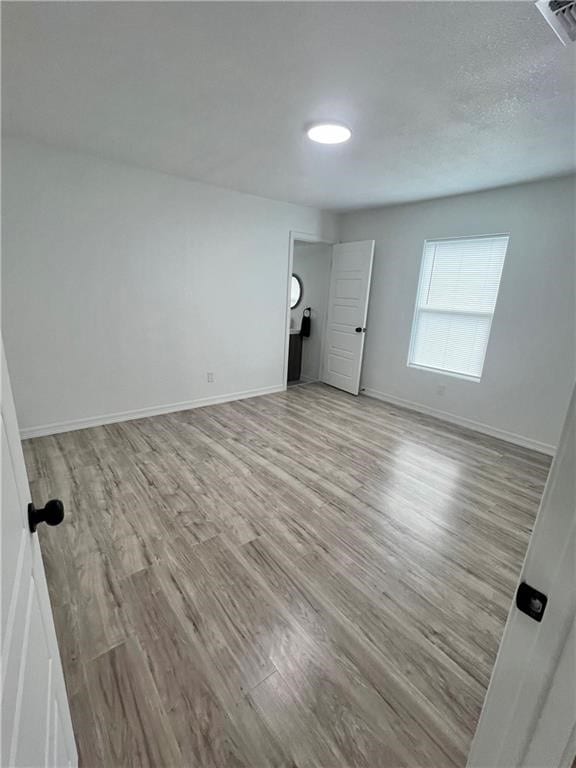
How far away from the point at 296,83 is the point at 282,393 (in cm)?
345

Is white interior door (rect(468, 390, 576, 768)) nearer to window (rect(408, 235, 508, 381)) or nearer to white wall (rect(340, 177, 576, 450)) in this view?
white wall (rect(340, 177, 576, 450))

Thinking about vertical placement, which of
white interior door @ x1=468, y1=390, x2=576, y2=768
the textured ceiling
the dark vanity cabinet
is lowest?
the dark vanity cabinet

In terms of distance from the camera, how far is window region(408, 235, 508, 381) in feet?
11.5

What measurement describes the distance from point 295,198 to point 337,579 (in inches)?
155

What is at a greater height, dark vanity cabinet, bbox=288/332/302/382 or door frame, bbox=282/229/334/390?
door frame, bbox=282/229/334/390

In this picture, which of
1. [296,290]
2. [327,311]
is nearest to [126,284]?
[327,311]

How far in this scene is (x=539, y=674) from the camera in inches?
22.9

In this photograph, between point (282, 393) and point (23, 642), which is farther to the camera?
point (282, 393)

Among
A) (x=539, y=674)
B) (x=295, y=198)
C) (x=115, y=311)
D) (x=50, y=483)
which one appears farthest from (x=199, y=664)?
(x=295, y=198)

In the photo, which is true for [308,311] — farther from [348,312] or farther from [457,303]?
[457,303]

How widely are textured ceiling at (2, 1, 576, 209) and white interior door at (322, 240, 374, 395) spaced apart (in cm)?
161

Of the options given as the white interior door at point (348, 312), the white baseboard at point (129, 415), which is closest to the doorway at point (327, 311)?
the white interior door at point (348, 312)

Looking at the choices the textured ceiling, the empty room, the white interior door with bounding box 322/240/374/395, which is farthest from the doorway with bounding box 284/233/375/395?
the textured ceiling

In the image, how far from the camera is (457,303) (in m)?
3.76
